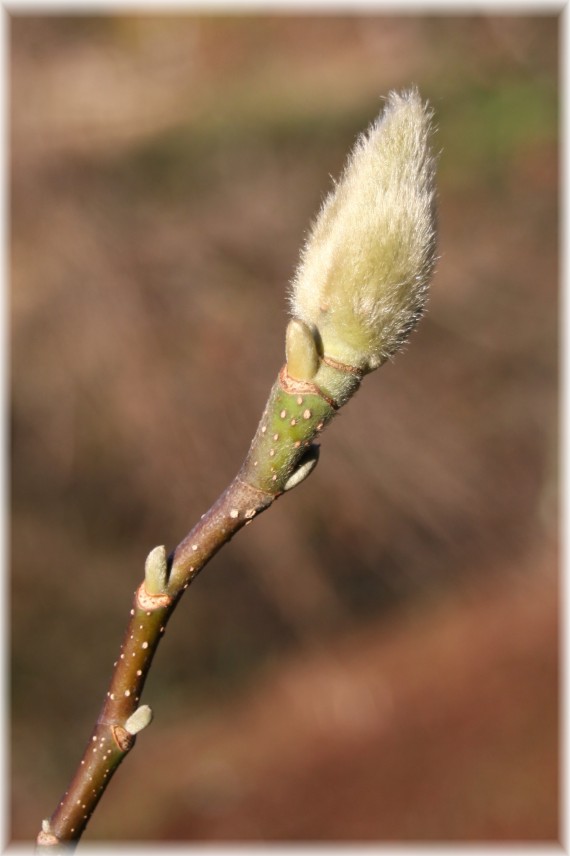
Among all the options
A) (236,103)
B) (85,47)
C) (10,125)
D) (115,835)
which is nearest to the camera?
(115,835)

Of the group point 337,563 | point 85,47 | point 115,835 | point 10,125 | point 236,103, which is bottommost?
point 115,835

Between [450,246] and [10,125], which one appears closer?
[10,125]

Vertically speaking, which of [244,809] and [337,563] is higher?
[337,563]

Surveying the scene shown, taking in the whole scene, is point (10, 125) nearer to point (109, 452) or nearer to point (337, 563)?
point (109, 452)

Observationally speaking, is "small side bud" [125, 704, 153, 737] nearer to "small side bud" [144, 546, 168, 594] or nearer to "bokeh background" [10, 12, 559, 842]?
"small side bud" [144, 546, 168, 594]

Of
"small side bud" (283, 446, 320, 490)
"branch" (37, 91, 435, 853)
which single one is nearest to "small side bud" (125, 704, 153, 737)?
"branch" (37, 91, 435, 853)

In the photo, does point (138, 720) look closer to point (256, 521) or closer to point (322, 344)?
point (322, 344)

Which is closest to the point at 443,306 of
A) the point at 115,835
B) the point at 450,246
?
the point at 450,246
